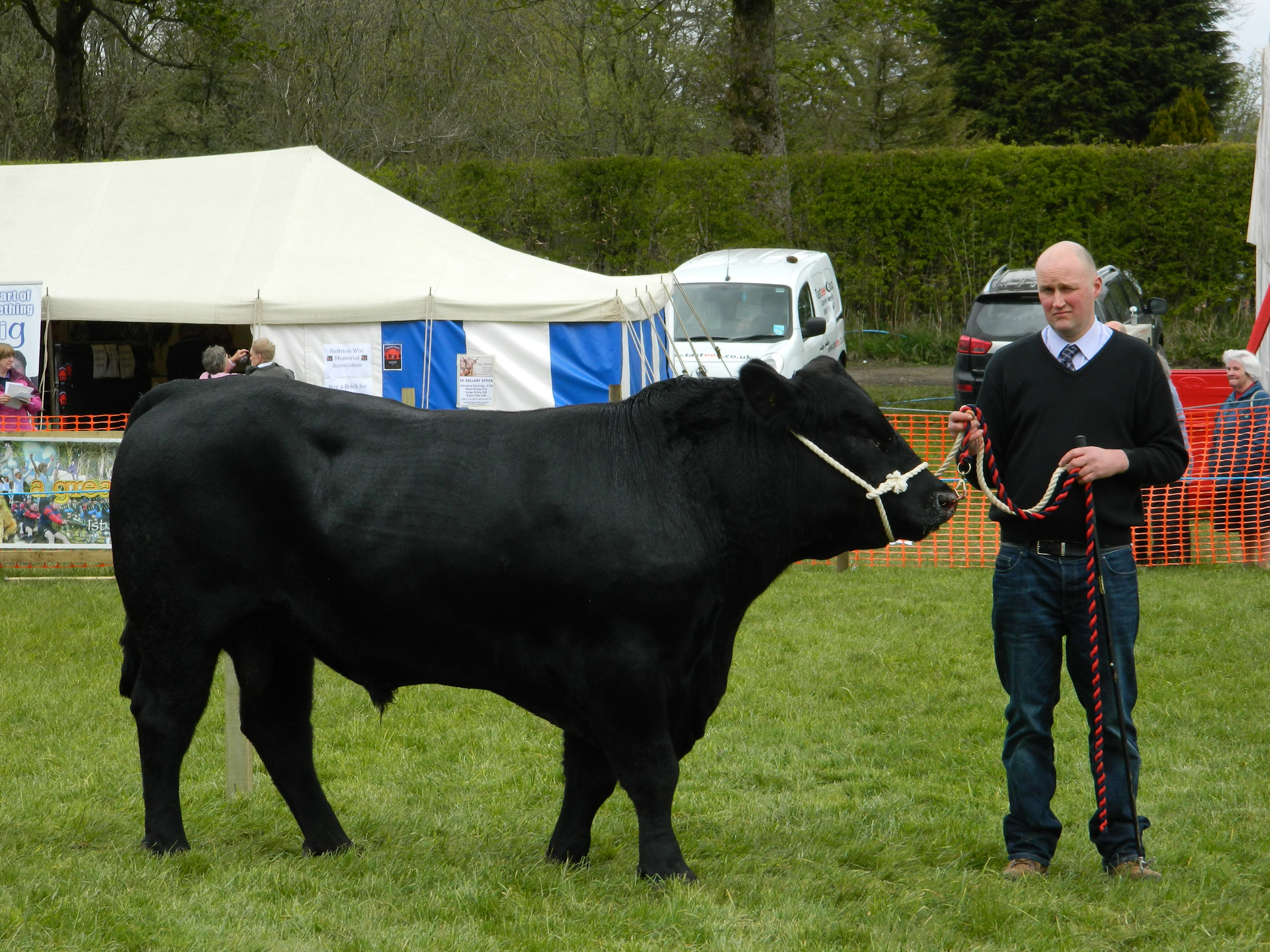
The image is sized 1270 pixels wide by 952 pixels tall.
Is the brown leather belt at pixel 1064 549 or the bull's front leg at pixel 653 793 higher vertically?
the brown leather belt at pixel 1064 549

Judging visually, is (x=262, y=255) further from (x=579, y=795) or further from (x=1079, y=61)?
(x=1079, y=61)

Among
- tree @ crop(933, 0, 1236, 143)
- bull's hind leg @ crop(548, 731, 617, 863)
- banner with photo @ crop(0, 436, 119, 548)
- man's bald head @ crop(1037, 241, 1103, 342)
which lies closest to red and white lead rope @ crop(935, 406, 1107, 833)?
man's bald head @ crop(1037, 241, 1103, 342)

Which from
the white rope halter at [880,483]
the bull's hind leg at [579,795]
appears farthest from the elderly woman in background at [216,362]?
the white rope halter at [880,483]

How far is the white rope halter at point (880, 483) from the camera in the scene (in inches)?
160

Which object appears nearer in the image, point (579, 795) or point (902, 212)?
point (579, 795)

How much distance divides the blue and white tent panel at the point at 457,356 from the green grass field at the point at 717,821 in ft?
14.4

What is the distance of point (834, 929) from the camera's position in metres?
3.73

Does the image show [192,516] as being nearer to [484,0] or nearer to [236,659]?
[236,659]

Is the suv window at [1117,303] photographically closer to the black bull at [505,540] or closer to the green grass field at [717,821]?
the green grass field at [717,821]

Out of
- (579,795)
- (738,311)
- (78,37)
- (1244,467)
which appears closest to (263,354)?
(738,311)

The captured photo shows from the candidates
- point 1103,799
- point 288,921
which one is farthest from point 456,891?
point 1103,799

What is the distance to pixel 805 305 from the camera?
1720cm

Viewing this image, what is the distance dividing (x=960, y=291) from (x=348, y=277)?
40.5ft

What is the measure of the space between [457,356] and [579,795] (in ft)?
26.8
